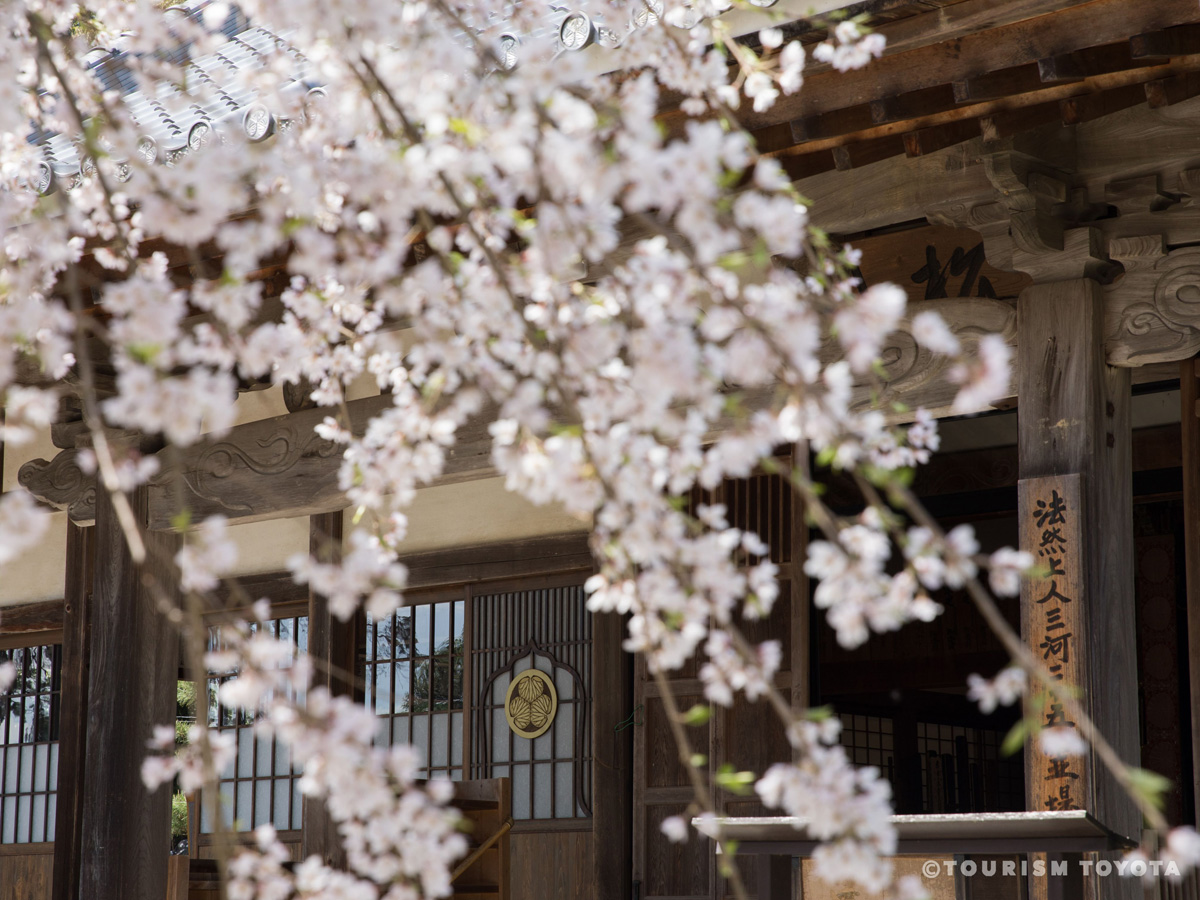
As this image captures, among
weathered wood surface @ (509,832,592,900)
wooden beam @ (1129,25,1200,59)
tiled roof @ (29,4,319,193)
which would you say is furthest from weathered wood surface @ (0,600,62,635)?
wooden beam @ (1129,25,1200,59)

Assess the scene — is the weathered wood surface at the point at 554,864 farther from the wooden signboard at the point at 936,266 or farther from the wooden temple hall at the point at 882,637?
the wooden signboard at the point at 936,266

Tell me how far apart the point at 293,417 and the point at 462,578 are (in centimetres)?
172

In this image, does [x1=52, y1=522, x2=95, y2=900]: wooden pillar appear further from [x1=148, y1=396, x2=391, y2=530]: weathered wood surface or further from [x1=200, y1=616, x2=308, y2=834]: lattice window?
[x1=148, y1=396, x2=391, y2=530]: weathered wood surface

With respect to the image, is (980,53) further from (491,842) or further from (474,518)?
(474,518)

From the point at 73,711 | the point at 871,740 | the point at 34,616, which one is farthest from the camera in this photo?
the point at 871,740

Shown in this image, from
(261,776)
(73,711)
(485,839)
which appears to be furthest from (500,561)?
(73,711)

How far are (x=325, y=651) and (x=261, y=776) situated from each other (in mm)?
1499

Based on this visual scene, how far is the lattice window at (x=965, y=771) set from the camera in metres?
8.99

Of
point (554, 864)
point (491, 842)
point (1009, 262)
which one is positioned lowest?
point (554, 864)

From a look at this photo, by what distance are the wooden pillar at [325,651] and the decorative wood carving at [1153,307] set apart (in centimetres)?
392

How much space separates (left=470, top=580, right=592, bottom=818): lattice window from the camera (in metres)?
6.71

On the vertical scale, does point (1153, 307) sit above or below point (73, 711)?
above

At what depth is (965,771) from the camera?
930 cm

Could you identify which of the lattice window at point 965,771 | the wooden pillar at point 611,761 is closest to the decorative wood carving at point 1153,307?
the wooden pillar at point 611,761
